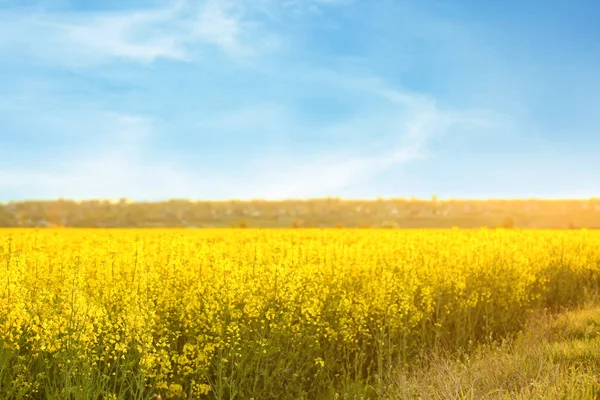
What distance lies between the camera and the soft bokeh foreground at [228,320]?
6816 mm

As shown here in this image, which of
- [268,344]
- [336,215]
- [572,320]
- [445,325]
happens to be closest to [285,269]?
[268,344]

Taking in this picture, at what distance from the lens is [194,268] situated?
9914mm

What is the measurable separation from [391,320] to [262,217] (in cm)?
5673

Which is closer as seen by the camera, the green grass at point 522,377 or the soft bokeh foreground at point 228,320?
the green grass at point 522,377

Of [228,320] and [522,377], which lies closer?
[522,377]

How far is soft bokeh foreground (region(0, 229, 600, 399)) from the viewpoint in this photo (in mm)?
6816

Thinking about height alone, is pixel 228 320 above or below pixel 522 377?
above

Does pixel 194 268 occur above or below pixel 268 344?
above

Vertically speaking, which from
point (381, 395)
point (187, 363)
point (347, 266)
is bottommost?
point (381, 395)

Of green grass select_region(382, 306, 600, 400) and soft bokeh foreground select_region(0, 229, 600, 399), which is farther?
soft bokeh foreground select_region(0, 229, 600, 399)

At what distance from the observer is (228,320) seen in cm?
795

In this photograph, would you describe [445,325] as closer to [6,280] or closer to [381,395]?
[381,395]

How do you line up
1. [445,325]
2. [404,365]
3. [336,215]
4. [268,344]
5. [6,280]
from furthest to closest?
[336,215]
[445,325]
[404,365]
[268,344]
[6,280]

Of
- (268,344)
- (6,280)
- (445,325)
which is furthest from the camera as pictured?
(445,325)
